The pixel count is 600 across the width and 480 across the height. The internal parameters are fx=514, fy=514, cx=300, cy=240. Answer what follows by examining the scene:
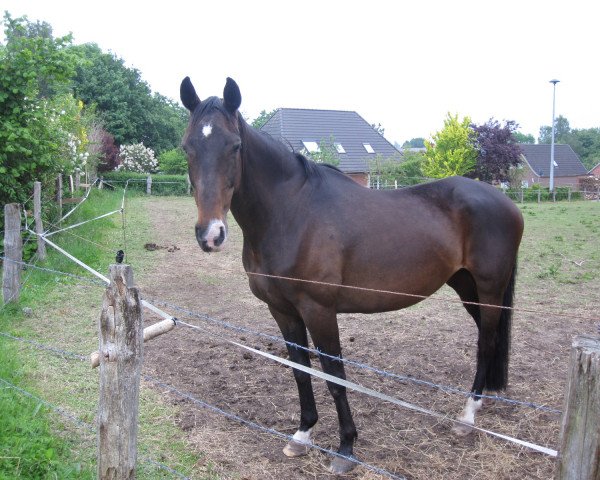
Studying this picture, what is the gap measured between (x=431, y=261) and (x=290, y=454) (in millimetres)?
1671

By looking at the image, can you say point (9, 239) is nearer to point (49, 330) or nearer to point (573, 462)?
point (49, 330)

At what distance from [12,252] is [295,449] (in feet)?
14.6

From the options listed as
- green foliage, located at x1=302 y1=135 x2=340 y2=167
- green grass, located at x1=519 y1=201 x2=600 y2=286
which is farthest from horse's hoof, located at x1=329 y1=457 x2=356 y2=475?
green foliage, located at x1=302 y1=135 x2=340 y2=167

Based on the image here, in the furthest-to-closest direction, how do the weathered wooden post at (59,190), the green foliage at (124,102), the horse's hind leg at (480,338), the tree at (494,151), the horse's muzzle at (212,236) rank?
1. the green foliage at (124,102)
2. the tree at (494,151)
3. the weathered wooden post at (59,190)
4. the horse's hind leg at (480,338)
5. the horse's muzzle at (212,236)

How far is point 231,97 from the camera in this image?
10.0 ft

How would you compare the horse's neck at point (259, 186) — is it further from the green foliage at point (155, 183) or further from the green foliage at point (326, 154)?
the green foliage at point (155, 183)

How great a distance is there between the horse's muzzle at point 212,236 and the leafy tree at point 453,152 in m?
29.0

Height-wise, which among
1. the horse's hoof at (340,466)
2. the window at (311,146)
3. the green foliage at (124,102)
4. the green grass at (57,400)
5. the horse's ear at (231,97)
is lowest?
the horse's hoof at (340,466)

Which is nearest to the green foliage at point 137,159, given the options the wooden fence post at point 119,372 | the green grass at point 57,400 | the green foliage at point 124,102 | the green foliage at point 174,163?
the green foliage at point 174,163

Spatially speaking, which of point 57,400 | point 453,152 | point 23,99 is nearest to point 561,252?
point 57,400

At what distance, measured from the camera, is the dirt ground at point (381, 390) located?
3336mm

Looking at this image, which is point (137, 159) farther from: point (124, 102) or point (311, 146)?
point (311, 146)

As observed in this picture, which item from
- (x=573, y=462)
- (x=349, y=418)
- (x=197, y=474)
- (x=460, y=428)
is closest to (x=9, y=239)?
(x=197, y=474)

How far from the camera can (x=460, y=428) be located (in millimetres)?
3754
